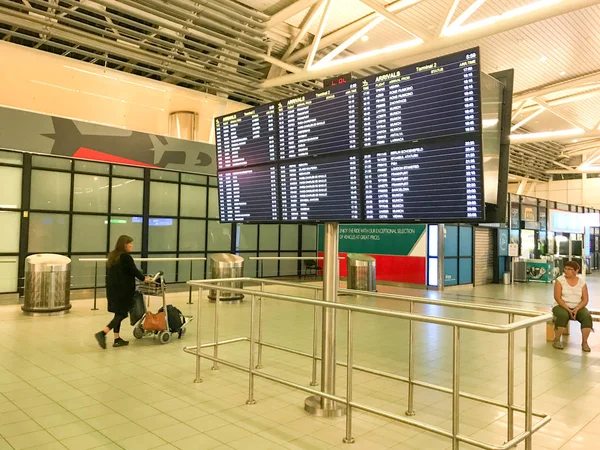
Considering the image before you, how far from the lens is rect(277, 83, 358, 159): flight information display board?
3799 millimetres

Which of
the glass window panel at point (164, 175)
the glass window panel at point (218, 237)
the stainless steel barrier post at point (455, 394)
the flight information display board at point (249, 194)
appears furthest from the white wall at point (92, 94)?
the stainless steel barrier post at point (455, 394)

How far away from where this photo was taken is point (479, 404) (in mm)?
4336

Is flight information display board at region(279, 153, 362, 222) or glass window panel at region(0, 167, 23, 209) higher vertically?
glass window panel at region(0, 167, 23, 209)

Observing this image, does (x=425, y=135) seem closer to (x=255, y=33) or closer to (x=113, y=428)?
(x=113, y=428)

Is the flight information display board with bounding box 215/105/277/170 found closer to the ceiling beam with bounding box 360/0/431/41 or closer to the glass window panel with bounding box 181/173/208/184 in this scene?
the ceiling beam with bounding box 360/0/431/41

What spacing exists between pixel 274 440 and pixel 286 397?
100 centimetres

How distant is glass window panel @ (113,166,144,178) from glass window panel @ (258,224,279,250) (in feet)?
17.5

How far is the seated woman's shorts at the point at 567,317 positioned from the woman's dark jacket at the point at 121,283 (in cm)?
630

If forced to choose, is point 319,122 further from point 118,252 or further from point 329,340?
point 118,252

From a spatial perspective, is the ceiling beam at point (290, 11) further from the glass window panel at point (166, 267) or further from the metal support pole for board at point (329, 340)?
the metal support pole for board at point (329, 340)

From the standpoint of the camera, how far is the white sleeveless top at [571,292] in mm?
6875

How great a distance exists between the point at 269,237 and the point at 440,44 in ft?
31.1

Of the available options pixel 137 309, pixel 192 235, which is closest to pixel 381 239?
pixel 192 235

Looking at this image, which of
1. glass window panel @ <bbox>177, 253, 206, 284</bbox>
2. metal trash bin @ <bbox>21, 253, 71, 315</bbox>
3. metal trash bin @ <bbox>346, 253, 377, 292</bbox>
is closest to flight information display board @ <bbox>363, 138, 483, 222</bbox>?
metal trash bin @ <bbox>21, 253, 71, 315</bbox>
